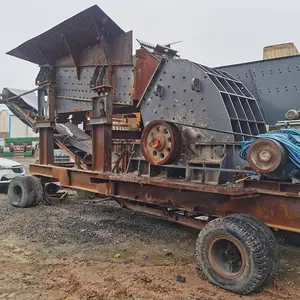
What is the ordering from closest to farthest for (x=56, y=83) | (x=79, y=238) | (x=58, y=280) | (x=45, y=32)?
(x=58, y=280)
(x=79, y=238)
(x=45, y=32)
(x=56, y=83)

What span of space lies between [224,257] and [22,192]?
535 cm

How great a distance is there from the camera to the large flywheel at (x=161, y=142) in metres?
4.62

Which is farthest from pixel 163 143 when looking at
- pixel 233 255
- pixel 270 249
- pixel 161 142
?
pixel 270 249

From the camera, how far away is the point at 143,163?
5.25 meters

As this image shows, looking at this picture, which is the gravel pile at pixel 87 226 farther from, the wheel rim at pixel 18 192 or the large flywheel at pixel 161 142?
the large flywheel at pixel 161 142

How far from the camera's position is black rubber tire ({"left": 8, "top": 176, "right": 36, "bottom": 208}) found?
780 cm

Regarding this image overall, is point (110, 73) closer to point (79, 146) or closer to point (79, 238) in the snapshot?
point (79, 146)

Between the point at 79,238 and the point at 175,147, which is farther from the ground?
the point at 175,147

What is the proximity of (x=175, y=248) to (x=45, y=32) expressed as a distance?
4.84 m

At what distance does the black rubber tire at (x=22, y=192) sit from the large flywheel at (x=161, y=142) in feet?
13.1

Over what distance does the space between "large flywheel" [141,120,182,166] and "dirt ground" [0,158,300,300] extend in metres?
1.34

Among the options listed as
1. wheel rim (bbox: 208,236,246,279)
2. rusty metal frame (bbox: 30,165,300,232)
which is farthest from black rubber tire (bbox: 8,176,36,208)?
wheel rim (bbox: 208,236,246,279)

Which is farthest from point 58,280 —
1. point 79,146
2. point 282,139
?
point 79,146

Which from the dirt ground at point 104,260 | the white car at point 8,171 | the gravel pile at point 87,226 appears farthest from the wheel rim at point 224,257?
the white car at point 8,171
